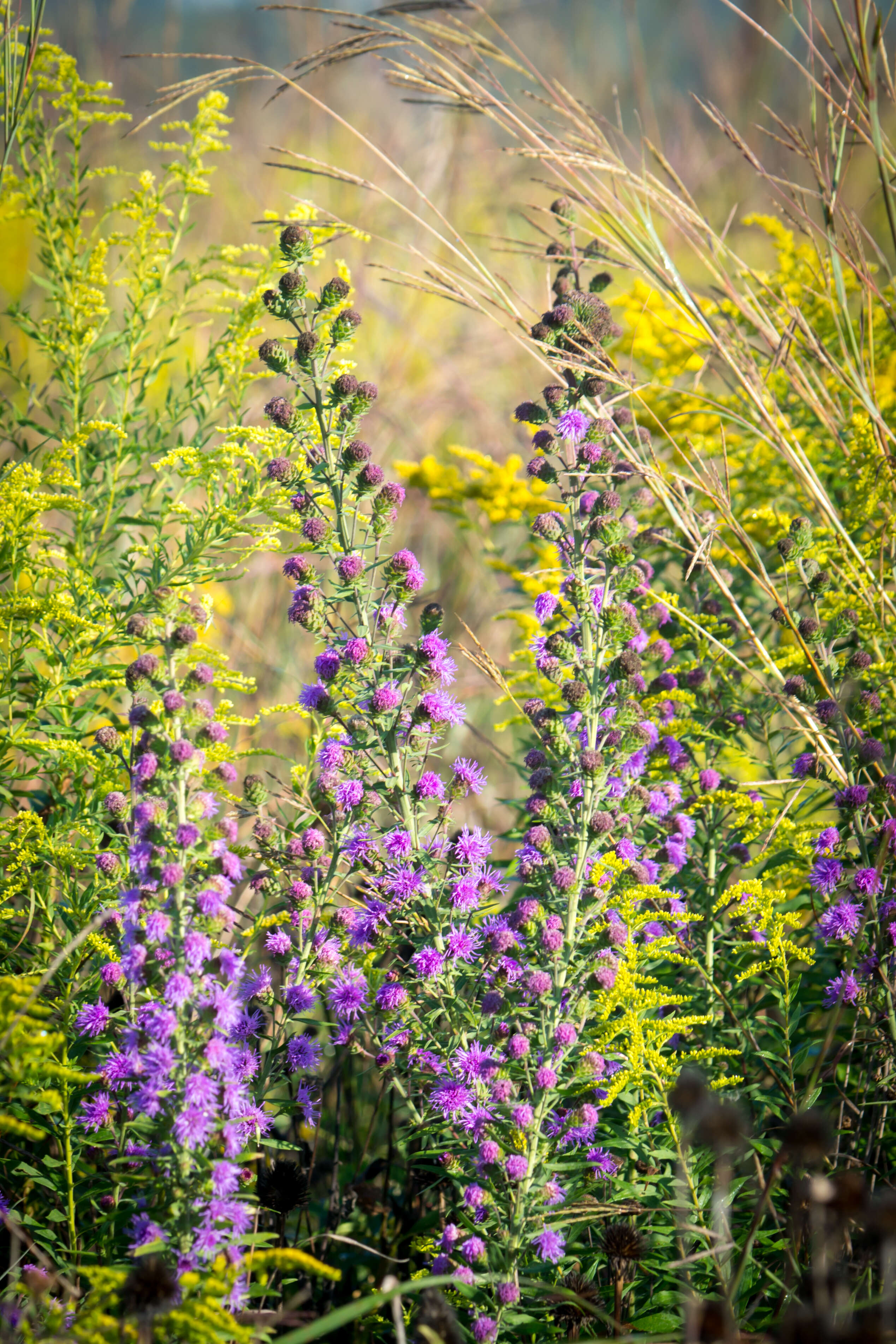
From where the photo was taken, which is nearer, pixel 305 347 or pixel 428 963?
pixel 428 963

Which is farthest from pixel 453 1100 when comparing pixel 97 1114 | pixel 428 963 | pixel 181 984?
pixel 97 1114

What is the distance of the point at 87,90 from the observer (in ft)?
10.3

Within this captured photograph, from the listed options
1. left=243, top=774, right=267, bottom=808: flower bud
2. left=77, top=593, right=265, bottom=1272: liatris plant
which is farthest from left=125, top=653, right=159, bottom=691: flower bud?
left=243, top=774, right=267, bottom=808: flower bud

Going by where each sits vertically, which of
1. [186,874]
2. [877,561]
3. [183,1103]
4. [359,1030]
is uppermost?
[877,561]

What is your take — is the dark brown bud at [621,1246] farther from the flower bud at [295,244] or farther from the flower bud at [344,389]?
the flower bud at [295,244]

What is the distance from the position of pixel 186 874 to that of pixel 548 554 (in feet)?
6.04

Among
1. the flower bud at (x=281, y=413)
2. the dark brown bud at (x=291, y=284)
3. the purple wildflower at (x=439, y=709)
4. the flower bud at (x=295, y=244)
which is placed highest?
the flower bud at (x=295, y=244)

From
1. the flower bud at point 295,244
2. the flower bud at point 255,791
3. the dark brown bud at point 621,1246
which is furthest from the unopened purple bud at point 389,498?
the dark brown bud at point 621,1246

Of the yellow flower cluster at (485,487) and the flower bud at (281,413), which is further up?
the yellow flower cluster at (485,487)

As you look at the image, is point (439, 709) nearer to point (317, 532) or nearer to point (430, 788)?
point (430, 788)

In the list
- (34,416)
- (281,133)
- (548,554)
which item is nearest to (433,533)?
(34,416)

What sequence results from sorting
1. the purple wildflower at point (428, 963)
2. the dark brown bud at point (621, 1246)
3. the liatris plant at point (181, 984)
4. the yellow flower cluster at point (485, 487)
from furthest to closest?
the yellow flower cluster at point (485, 487), the purple wildflower at point (428, 963), the dark brown bud at point (621, 1246), the liatris plant at point (181, 984)

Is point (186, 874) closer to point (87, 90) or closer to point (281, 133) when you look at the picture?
point (87, 90)

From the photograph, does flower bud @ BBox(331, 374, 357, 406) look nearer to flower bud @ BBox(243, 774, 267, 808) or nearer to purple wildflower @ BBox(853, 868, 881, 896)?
flower bud @ BBox(243, 774, 267, 808)
